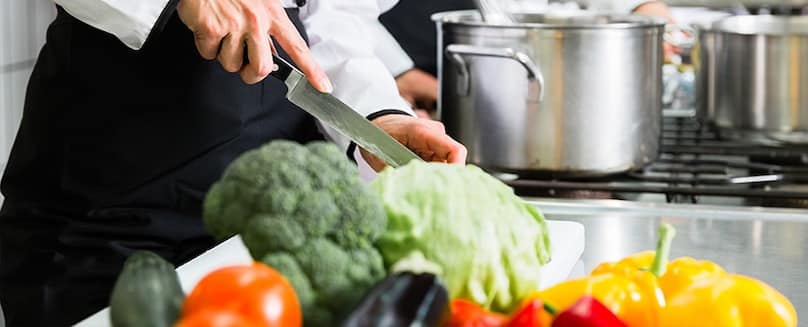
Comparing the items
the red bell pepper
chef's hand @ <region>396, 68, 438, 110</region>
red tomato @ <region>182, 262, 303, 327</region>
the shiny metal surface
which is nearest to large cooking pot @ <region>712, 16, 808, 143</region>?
the shiny metal surface

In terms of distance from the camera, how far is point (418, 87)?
191cm

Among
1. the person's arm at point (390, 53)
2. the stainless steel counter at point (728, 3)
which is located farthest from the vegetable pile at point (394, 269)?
the stainless steel counter at point (728, 3)

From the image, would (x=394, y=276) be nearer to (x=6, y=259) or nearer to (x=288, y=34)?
(x=288, y=34)

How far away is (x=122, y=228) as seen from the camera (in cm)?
127

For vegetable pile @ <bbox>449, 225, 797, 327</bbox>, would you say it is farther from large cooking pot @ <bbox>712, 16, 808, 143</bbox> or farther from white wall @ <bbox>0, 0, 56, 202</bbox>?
white wall @ <bbox>0, 0, 56, 202</bbox>

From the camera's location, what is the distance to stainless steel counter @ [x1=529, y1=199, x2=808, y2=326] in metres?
1.09

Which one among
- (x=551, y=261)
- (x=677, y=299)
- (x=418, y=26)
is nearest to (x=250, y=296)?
(x=677, y=299)

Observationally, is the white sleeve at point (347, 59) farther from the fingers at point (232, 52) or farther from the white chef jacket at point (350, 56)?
the fingers at point (232, 52)

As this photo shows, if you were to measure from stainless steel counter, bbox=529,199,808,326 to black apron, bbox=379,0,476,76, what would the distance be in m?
0.74

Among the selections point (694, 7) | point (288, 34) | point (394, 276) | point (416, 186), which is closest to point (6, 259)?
point (288, 34)

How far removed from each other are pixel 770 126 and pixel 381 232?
0.99 metres

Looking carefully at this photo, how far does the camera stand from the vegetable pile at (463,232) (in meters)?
0.78

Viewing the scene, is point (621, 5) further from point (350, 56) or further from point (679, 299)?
point (679, 299)

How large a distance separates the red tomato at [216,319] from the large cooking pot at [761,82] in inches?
44.1
